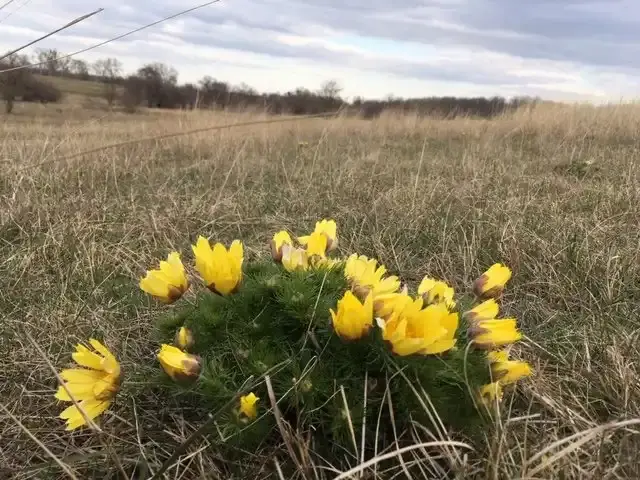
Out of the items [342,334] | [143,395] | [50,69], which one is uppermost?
[50,69]

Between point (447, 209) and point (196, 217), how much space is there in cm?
120

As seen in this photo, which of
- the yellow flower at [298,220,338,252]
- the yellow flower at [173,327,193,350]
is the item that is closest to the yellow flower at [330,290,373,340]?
the yellow flower at [173,327,193,350]

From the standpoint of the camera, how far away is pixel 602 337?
1.38 m

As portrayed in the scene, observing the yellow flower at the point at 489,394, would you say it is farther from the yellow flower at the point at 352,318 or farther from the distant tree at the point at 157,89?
the distant tree at the point at 157,89

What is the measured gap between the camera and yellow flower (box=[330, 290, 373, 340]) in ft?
3.04

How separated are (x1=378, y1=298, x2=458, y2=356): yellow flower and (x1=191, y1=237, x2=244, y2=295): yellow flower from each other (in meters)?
0.32

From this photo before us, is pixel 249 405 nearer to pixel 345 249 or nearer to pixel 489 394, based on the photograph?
pixel 489 394

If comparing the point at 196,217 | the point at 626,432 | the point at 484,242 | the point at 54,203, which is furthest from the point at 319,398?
the point at 54,203

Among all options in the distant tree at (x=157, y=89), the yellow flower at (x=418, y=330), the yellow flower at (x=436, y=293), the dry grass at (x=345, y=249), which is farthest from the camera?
the distant tree at (x=157, y=89)

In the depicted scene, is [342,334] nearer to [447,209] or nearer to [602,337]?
[602,337]

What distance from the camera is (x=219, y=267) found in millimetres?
1070

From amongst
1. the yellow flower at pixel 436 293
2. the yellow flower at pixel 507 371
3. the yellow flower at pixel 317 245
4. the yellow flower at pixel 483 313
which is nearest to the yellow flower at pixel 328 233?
the yellow flower at pixel 317 245

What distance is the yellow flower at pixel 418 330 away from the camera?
0.91 meters

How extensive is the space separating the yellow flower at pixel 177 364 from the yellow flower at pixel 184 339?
0.28ft
